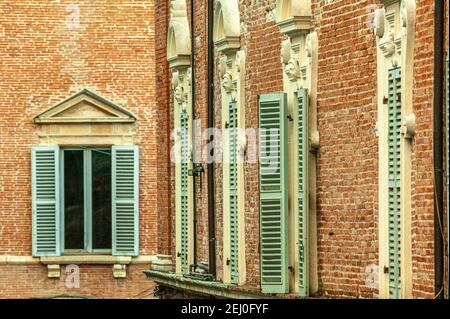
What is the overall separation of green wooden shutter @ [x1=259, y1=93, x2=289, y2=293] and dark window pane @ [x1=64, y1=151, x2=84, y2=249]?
647 inches

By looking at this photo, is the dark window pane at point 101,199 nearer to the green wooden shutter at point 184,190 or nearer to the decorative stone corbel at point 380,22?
the green wooden shutter at point 184,190

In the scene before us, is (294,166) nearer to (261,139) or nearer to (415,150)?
(261,139)

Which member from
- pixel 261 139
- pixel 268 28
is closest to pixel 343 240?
pixel 261 139

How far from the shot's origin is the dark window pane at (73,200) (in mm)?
34969

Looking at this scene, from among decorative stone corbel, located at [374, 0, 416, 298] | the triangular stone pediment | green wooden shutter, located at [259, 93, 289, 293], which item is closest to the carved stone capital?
green wooden shutter, located at [259, 93, 289, 293]

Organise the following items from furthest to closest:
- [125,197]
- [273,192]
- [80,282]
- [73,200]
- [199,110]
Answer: [73,200] < [125,197] < [80,282] < [199,110] < [273,192]

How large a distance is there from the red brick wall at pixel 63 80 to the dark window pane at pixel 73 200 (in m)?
0.67

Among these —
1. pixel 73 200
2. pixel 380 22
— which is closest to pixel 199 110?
pixel 380 22

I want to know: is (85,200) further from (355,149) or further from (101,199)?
(355,149)

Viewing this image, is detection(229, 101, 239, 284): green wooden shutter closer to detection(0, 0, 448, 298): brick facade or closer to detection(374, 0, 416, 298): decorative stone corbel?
detection(0, 0, 448, 298): brick facade

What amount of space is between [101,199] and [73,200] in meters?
0.51

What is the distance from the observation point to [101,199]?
1383 inches

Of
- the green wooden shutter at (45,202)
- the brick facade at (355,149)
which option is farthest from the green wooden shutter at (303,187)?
the green wooden shutter at (45,202)

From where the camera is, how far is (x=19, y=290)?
113 feet
